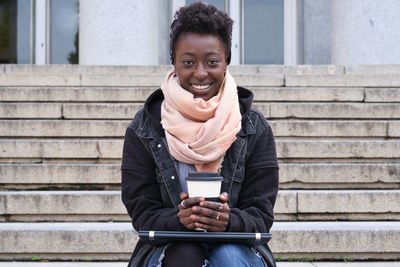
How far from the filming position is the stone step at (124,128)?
4.96m

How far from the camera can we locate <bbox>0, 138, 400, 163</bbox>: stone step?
4.66 m

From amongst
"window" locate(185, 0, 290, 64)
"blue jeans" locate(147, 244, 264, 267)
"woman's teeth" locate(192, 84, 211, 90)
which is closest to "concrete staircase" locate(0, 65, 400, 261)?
"blue jeans" locate(147, 244, 264, 267)

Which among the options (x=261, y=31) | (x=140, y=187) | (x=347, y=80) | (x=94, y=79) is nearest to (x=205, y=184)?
(x=140, y=187)

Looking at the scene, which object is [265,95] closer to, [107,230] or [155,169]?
[107,230]

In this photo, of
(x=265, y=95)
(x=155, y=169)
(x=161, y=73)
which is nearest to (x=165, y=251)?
(x=155, y=169)

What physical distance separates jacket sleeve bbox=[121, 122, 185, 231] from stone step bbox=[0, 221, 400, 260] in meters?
1.49

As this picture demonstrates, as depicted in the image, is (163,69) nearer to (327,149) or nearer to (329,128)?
(329,128)

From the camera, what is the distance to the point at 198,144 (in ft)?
6.88

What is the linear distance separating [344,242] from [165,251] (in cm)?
201

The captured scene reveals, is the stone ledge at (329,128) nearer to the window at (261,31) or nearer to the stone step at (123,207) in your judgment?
the stone step at (123,207)

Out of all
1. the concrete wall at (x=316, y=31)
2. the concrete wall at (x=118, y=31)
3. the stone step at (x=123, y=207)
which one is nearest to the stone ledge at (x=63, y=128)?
the stone step at (x=123, y=207)

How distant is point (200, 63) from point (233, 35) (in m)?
8.85

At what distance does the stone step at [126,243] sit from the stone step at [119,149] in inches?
45.0

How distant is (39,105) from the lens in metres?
5.32
